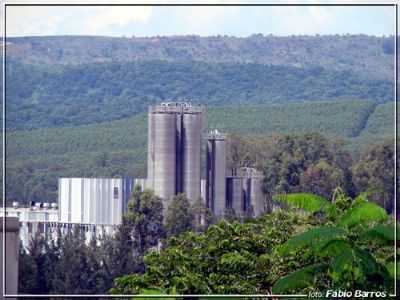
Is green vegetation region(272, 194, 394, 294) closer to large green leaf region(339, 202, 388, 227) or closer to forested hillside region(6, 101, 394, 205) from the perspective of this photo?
large green leaf region(339, 202, 388, 227)

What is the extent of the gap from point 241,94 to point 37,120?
8.53m

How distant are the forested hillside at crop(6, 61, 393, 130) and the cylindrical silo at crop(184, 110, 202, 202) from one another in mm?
10424

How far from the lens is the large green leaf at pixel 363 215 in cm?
516

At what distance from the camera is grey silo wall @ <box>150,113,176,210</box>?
84.6 feet

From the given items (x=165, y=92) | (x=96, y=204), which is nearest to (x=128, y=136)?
(x=165, y=92)

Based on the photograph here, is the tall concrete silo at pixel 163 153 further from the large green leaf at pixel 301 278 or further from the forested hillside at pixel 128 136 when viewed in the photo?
the large green leaf at pixel 301 278

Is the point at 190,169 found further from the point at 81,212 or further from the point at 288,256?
the point at 288,256

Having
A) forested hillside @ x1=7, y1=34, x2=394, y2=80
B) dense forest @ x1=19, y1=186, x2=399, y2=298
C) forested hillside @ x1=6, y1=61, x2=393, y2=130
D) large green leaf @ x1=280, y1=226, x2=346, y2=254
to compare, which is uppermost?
forested hillside @ x1=7, y1=34, x2=394, y2=80

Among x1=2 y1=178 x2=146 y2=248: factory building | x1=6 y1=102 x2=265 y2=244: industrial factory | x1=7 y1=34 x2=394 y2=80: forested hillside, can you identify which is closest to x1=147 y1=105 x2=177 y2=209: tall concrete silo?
x1=6 y1=102 x2=265 y2=244: industrial factory

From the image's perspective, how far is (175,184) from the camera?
2666 cm

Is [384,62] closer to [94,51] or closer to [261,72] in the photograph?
[261,72]

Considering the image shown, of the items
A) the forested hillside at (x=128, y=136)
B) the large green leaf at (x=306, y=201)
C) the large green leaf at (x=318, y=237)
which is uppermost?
the forested hillside at (x=128, y=136)

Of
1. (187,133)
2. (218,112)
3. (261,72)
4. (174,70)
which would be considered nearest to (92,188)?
(187,133)

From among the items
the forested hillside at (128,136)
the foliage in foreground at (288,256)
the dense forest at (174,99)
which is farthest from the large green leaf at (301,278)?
the forested hillside at (128,136)
